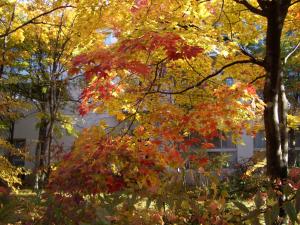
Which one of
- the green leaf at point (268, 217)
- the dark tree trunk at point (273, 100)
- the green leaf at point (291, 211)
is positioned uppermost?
the dark tree trunk at point (273, 100)

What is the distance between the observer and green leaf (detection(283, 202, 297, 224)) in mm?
1915

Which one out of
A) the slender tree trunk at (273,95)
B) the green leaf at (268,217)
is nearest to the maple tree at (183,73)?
the slender tree trunk at (273,95)

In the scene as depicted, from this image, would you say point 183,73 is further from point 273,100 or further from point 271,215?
point 271,215

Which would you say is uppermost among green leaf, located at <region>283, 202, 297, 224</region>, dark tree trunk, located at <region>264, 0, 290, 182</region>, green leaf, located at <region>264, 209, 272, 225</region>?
dark tree trunk, located at <region>264, 0, 290, 182</region>

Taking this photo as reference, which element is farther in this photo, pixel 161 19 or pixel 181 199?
pixel 161 19

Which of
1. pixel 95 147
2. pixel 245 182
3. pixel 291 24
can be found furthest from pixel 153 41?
pixel 245 182

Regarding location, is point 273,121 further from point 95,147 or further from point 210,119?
point 95,147

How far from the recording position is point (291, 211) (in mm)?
1926

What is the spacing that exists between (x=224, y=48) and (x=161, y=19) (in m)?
1.00

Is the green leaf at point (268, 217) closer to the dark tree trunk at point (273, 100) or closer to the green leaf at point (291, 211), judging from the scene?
the green leaf at point (291, 211)

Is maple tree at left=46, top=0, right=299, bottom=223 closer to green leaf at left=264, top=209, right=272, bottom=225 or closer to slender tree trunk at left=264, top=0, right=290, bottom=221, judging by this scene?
slender tree trunk at left=264, top=0, right=290, bottom=221

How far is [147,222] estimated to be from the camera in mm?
2861

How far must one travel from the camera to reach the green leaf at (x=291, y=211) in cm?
191

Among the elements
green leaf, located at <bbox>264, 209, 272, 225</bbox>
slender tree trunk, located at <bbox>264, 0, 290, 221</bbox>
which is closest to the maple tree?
slender tree trunk, located at <bbox>264, 0, 290, 221</bbox>
